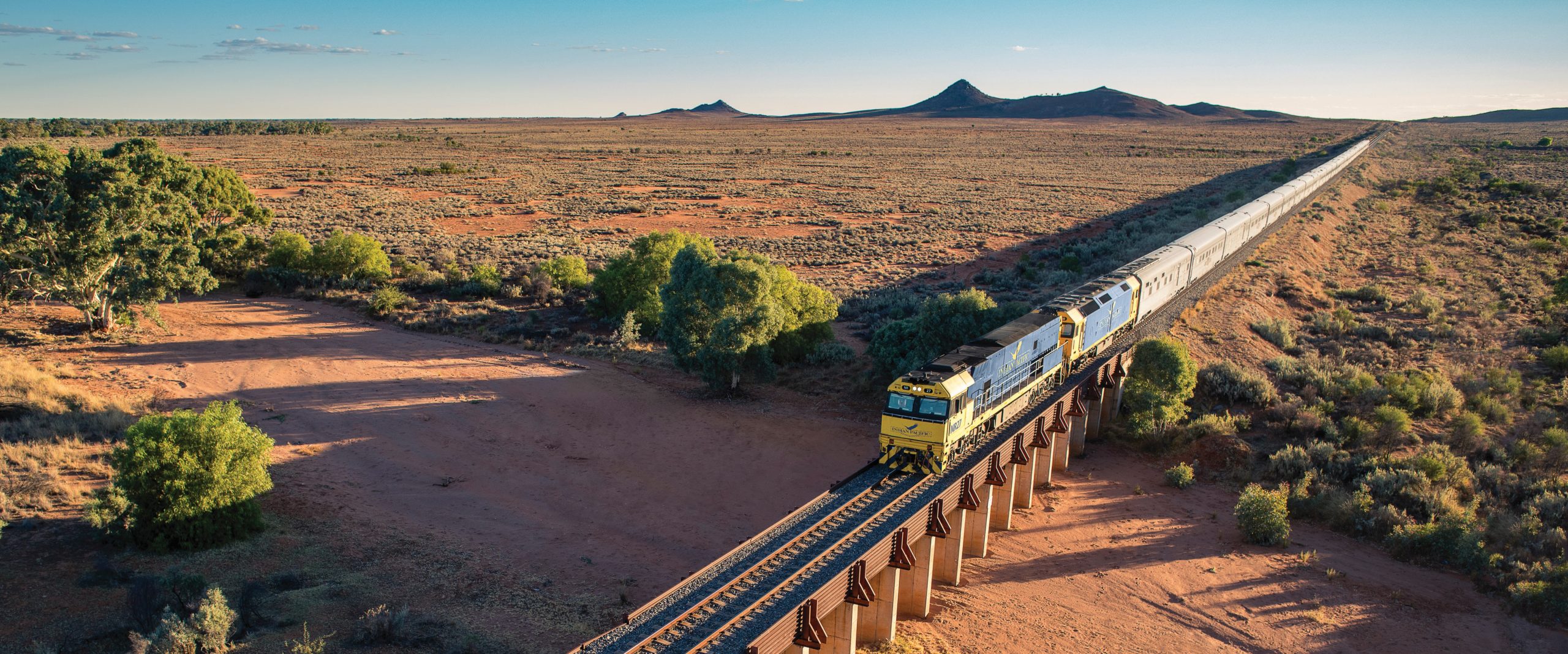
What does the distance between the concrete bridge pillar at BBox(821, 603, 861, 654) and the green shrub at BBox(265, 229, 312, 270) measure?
4020 cm

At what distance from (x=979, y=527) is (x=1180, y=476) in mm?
7276

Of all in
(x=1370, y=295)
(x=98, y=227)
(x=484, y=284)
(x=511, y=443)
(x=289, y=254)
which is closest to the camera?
(x=511, y=443)

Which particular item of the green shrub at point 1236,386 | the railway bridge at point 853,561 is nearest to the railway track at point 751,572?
the railway bridge at point 853,561

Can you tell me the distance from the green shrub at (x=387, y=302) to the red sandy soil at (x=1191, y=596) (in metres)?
30.2

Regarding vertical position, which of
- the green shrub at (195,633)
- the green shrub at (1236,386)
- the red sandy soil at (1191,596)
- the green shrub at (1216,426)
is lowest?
the red sandy soil at (1191,596)

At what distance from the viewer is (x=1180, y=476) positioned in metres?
23.6

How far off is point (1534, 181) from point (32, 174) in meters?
111

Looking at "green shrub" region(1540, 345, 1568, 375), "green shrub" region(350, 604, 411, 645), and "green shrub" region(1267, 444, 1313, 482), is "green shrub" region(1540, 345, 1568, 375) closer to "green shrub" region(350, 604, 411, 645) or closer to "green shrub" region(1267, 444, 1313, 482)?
"green shrub" region(1267, 444, 1313, 482)

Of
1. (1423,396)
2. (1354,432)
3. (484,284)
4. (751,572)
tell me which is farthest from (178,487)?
(1423,396)

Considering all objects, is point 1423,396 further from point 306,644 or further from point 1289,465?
point 306,644

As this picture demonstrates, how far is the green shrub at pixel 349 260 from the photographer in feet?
145

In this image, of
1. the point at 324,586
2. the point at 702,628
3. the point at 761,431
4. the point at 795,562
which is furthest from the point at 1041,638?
the point at 324,586

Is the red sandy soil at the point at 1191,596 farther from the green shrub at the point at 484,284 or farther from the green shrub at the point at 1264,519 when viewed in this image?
the green shrub at the point at 484,284

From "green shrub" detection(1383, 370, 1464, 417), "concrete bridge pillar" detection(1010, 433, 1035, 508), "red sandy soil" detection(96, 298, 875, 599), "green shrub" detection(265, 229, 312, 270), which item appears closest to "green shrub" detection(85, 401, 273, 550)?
"red sandy soil" detection(96, 298, 875, 599)
